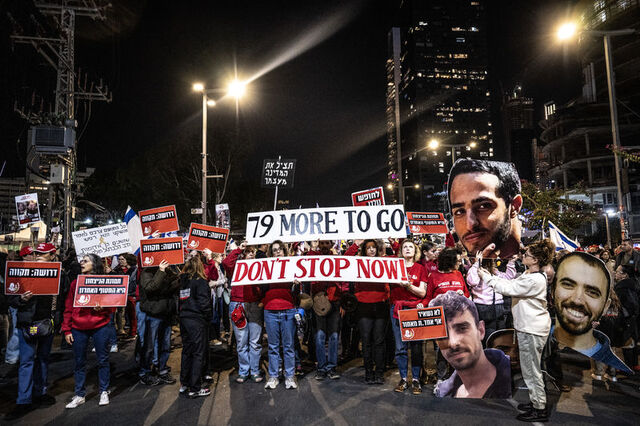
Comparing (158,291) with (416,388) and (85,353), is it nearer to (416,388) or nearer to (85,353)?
(85,353)

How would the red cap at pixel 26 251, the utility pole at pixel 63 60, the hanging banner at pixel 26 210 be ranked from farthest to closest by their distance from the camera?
the utility pole at pixel 63 60
the hanging banner at pixel 26 210
the red cap at pixel 26 251

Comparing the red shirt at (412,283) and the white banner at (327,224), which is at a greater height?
the white banner at (327,224)

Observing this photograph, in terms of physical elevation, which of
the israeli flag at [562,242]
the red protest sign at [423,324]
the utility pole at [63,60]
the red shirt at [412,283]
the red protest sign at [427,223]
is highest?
the utility pole at [63,60]

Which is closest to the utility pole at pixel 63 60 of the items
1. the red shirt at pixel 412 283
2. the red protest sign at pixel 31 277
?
the red protest sign at pixel 31 277

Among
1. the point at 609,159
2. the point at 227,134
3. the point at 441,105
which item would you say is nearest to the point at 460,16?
the point at 441,105

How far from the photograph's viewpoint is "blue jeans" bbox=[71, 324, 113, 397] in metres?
5.85

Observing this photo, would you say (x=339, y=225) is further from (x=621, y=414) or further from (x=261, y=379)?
(x=621, y=414)

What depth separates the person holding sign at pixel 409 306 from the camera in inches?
247

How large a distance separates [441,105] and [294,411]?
597 feet

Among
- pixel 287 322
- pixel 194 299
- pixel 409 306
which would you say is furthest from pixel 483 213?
pixel 194 299

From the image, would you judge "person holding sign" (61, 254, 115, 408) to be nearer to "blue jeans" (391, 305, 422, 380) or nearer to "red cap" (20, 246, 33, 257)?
"red cap" (20, 246, 33, 257)

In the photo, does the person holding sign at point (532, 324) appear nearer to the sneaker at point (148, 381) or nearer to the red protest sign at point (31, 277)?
the sneaker at point (148, 381)

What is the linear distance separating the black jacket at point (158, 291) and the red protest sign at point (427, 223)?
5.81 meters

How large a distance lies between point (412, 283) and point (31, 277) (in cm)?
585
